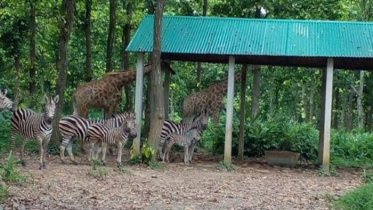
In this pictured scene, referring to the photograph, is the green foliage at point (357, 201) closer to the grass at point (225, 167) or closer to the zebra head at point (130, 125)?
the grass at point (225, 167)

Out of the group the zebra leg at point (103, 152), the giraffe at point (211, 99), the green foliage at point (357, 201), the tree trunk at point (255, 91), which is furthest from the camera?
the tree trunk at point (255, 91)

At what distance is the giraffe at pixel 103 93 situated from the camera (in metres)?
15.2

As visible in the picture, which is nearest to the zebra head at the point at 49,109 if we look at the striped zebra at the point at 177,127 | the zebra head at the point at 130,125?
the zebra head at the point at 130,125

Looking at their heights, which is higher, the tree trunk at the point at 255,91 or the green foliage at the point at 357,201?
the tree trunk at the point at 255,91

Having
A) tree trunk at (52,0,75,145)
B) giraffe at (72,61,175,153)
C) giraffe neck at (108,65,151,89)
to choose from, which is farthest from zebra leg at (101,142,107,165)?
giraffe neck at (108,65,151,89)

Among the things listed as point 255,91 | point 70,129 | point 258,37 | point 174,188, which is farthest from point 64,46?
point 255,91

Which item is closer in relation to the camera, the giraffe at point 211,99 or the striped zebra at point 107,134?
the striped zebra at point 107,134

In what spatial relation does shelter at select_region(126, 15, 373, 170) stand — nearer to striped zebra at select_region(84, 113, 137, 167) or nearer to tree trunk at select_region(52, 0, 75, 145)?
striped zebra at select_region(84, 113, 137, 167)

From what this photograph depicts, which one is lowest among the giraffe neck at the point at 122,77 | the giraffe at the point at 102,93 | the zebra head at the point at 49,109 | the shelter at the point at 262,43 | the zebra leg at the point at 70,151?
the zebra leg at the point at 70,151

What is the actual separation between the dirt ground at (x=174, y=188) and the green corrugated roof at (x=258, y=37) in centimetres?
275

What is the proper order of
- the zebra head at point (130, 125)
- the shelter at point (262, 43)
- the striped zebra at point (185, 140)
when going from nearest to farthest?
the zebra head at point (130, 125)
the shelter at point (262, 43)
the striped zebra at point (185, 140)

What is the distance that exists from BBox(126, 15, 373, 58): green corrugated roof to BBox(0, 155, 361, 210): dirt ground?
2.75 metres

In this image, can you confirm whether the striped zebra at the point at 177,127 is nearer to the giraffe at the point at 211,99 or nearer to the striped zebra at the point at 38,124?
the giraffe at the point at 211,99

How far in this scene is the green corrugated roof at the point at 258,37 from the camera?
14.0 metres
